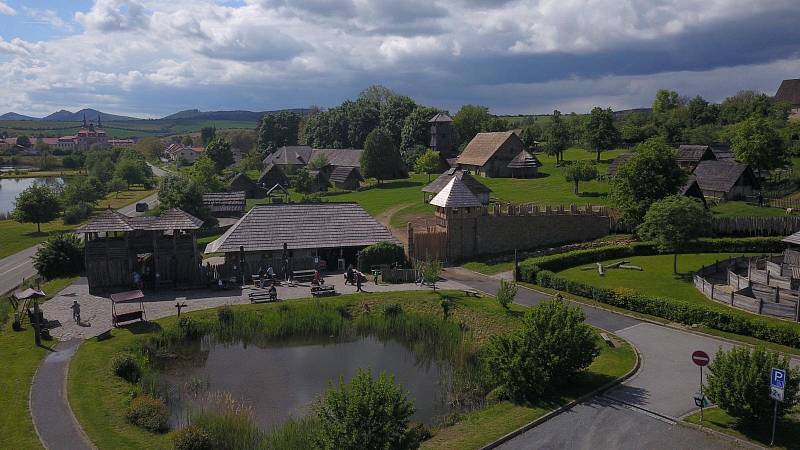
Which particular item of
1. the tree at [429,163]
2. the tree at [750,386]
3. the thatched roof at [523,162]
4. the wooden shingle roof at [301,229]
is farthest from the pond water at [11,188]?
the tree at [750,386]

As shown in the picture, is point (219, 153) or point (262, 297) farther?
point (219, 153)

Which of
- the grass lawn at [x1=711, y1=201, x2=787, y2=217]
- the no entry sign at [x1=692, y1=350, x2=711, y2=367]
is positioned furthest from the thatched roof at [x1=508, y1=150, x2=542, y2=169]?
the no entry sign at [x1=692, y1=350, x2=711, y2=367]

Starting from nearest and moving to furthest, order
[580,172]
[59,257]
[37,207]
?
[59,257] < [580,172] < [37,207]

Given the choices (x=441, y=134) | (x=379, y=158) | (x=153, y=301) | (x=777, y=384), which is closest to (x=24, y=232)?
(x=153, y=301)

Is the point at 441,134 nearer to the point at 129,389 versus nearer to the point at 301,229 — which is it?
the point at 301,229

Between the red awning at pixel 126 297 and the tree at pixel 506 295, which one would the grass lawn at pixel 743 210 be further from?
the red awning at pixel 126 297

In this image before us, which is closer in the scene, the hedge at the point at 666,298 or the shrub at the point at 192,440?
the shrub at the point at 192,440
